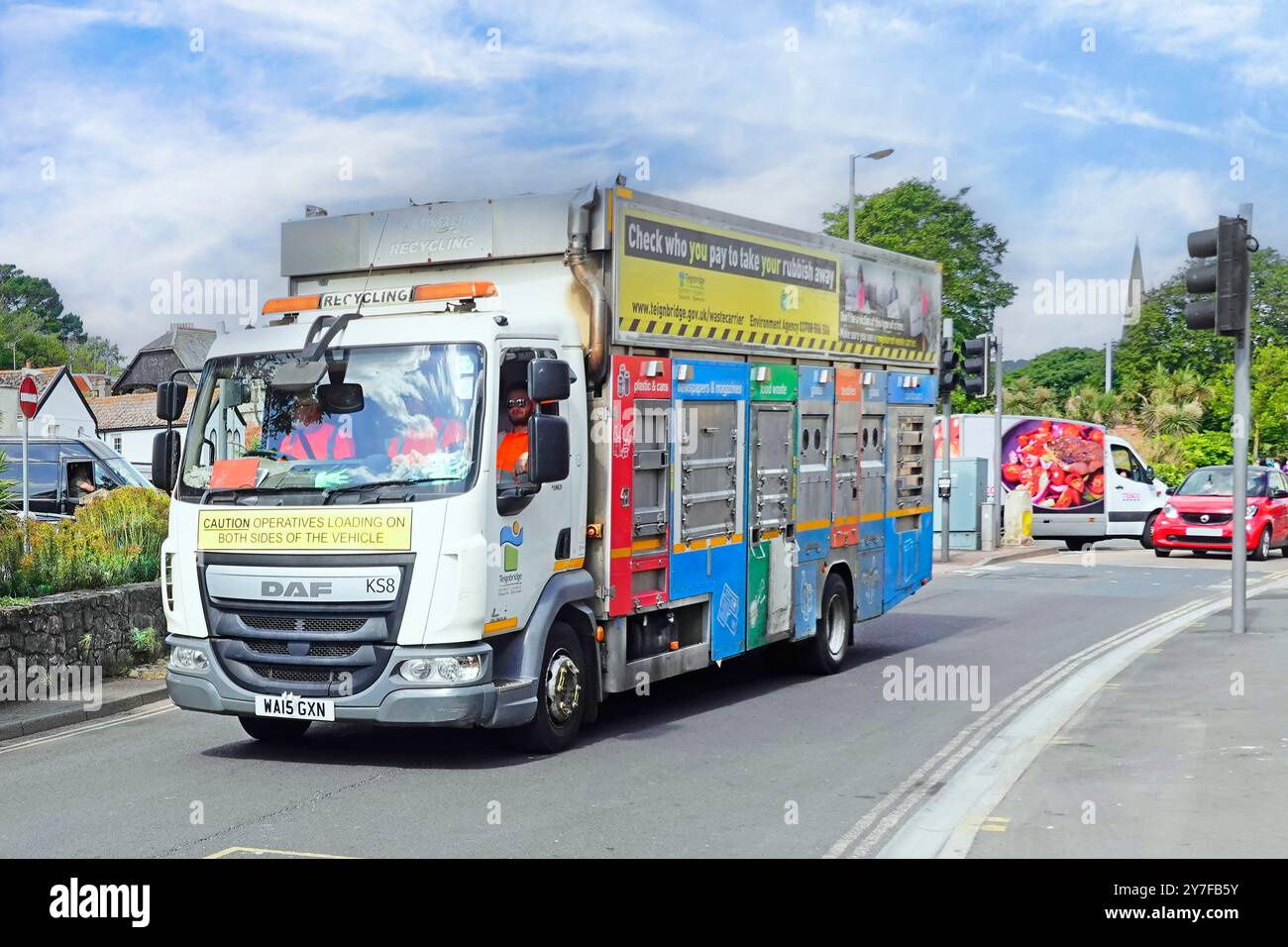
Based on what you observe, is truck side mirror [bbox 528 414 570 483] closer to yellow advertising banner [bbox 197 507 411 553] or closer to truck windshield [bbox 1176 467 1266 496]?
yellow advertising banner [bbox 197 507 411 553]

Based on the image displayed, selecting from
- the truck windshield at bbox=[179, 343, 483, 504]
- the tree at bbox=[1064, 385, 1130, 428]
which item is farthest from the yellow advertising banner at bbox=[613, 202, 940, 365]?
the tree at bbox=[1064, 385, 1130, 428]

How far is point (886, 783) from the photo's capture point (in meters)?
8.23

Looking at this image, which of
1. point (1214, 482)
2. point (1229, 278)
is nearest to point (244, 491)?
point (1229, 278)

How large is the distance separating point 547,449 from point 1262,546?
22.9 meters

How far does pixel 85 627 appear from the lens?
38.4 feet

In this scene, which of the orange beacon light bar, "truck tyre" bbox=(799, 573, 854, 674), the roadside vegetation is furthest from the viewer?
the roadside vegetation

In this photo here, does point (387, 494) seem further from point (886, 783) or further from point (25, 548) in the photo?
point (25, 548)

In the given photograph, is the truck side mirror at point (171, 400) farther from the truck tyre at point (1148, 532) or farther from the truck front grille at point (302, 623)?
the truck tyre at point (1148, 532)

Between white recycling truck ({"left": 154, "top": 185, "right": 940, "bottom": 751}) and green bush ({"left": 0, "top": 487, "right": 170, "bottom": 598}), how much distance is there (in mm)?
3551

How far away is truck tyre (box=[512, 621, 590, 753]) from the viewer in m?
8.70

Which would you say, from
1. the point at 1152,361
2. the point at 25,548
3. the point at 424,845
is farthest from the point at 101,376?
the point at 424,845

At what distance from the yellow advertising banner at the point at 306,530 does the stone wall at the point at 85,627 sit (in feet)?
11.2

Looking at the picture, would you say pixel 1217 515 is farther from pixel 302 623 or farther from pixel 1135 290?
pixel 1135 290
